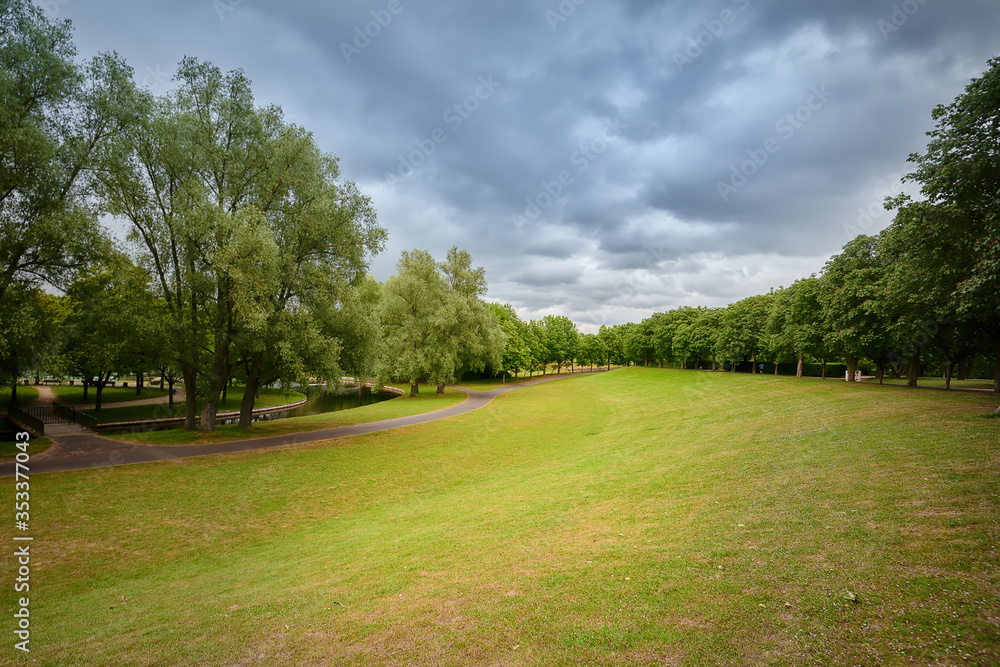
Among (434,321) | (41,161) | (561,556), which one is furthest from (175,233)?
(434,321)

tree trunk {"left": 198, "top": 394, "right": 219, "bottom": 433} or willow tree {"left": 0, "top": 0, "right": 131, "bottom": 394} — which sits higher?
willow tree {"left": 0, "top": 0, "right": 131, "bottom": 394}

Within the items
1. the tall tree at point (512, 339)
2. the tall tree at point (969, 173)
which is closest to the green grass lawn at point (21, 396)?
the tall tree at point (512, 339)

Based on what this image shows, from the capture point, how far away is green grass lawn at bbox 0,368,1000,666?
14.8ft

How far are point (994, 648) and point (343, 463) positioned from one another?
18.4m

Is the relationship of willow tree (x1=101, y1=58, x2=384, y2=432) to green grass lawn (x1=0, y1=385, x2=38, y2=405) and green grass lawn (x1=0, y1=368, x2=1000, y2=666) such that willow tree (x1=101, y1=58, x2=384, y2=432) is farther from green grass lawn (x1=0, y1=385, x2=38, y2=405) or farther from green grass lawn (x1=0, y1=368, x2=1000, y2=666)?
green grass lawn (x1=0, y1=385, x2=38, y2=405)

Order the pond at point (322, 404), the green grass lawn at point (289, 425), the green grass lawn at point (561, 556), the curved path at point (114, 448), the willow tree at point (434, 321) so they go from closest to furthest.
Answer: the green grass lawn at point (561, 556) → the curved path at point (114, 448) → the green grass lawn at point (289, 425) → the pond at point (322, 404) → the willow tree at point (434, 321)

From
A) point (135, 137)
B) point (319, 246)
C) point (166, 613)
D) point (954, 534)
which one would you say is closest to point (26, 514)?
point (166, 613)

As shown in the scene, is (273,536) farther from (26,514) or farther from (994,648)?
(994,648)

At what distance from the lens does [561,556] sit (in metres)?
7.11

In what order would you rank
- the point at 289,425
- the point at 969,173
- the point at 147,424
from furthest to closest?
the point at 147,424 → the point at 289,425 → the point at 969,173

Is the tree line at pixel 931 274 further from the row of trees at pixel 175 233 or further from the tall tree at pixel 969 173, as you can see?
the row of trees at pixel 175 233

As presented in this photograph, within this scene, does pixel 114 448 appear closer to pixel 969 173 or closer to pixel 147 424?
pixel 147 424

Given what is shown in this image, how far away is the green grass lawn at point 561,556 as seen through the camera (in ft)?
14.8

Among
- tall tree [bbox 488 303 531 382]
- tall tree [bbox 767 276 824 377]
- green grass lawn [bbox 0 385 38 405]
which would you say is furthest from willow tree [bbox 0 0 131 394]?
tall tree [bbox 488 303 531 382]
